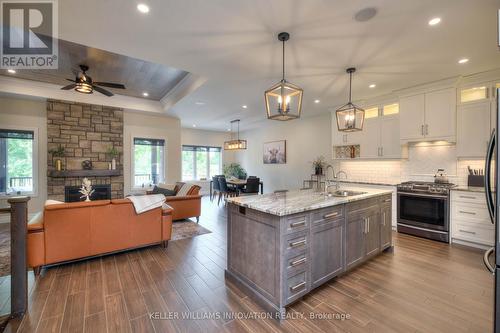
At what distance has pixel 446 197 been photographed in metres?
3.81

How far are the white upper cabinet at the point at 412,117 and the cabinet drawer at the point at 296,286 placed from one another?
153 inches

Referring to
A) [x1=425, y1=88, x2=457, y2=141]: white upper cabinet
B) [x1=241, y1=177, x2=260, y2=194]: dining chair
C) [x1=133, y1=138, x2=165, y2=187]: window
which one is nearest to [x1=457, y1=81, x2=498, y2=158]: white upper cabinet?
[x1=425, y1=88, x2=457, y2=141]: white upper cabinet

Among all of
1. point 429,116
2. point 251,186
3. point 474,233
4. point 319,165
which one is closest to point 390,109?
point 429,116

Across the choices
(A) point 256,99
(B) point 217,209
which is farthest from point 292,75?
(B) point 217,209

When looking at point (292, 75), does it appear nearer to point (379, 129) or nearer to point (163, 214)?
point (379, 129)

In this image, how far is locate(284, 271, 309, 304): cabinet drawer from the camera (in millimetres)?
2061

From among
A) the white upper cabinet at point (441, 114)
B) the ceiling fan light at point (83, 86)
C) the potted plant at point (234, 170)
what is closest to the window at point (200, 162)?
the potted plant at point (234, 170)

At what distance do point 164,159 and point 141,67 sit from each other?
3596 mm

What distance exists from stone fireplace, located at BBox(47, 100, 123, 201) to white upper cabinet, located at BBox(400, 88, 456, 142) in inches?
287

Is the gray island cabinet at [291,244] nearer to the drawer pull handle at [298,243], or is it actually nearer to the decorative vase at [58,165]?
the drawer pull handle at [298,243]

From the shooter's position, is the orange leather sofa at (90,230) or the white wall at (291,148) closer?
the orange leather sofa at (90,230)

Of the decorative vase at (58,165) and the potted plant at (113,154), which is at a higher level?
the potted plant at (113,154)

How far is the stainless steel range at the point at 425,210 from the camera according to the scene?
384 cm

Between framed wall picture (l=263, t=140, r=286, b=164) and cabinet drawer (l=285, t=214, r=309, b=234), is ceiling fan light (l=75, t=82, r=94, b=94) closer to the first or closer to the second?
cabinet drawer (l=285, t=214, r=309, b=234)
